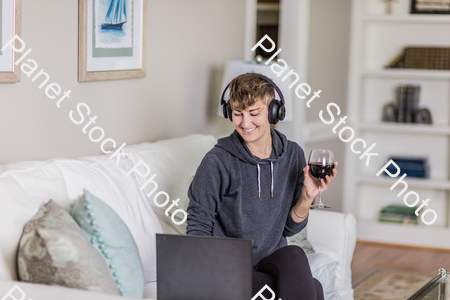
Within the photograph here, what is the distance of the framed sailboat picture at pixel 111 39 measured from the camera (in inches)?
84.3

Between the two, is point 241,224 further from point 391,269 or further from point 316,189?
point 391,269

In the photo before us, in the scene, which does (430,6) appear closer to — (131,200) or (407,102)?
(407,102)

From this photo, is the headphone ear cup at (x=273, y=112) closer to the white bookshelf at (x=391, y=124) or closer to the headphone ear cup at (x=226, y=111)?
the headphone ear cup at (x=226, y=111)

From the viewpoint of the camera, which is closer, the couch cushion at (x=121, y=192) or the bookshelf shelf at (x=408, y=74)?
the couch cushion at (x=121, y=192)

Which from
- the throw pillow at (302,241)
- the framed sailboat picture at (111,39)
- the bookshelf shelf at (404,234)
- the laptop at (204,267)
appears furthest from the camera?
the bookshelf shelf at (404,234)

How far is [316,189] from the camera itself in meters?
1.85

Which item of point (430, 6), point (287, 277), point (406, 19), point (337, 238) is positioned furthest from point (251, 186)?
point (430, 6)

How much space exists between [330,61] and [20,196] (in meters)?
3.23

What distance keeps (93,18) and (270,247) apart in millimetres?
1101

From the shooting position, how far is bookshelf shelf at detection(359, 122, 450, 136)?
4230mm

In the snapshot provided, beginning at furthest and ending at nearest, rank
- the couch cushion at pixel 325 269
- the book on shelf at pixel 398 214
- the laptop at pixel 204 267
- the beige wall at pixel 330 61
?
the book on shelf at pixel 398 214
the beige wall at pixel 330 61
the couch cushion at pixel 325 269
the laptop at pixel 204 267

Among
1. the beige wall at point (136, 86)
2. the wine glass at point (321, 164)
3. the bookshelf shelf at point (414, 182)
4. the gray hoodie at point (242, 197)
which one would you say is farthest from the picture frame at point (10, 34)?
the bookshelf shelf at point (414, 182)

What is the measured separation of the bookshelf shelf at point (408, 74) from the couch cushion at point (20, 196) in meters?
3.14

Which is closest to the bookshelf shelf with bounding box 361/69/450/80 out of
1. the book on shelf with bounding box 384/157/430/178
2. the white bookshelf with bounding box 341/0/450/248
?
the white bookshelf with bounding box 341/0/450/248
